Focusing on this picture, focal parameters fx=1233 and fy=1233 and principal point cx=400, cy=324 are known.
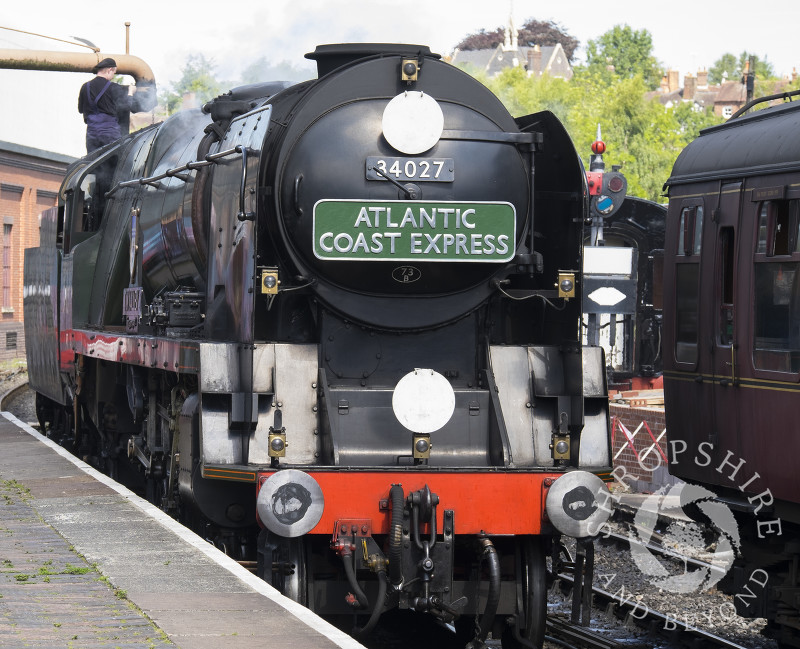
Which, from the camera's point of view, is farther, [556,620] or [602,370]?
[556,620]

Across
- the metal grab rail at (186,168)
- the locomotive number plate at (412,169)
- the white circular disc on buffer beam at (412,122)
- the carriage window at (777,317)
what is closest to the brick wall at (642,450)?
the carriage window at (777,317)

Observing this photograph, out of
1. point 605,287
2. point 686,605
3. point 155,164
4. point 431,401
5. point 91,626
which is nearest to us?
point 91,626

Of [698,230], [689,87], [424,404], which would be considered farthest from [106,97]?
[689,87]

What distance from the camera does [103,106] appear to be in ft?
48.3

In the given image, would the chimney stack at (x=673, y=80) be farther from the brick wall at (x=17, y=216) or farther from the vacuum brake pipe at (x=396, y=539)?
the vacuum brake pipe at (x=396, y=539)

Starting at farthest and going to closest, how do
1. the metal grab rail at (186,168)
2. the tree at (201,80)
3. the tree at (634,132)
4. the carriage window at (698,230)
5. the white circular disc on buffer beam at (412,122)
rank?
1. the tree at (634,132)
2. the tree at (201,80)
3. the carriage window at (698,230)
4. the metal grab rail at (186,168)
5. the white circular disc on buffer beam at (412,122)

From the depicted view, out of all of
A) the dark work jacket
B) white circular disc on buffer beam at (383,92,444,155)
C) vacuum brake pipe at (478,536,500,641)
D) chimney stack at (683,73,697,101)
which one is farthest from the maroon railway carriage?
chimney stack at (683,73,697,101)

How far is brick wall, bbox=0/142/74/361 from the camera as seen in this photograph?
116ft

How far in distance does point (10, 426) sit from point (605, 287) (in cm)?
811

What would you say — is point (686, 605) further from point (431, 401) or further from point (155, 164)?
point (155, 164)

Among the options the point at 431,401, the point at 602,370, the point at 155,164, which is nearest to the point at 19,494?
the point at 155,164

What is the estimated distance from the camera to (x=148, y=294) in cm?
1025

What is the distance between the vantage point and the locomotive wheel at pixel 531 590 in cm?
709

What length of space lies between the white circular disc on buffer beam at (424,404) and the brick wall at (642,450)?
7.66 metres
